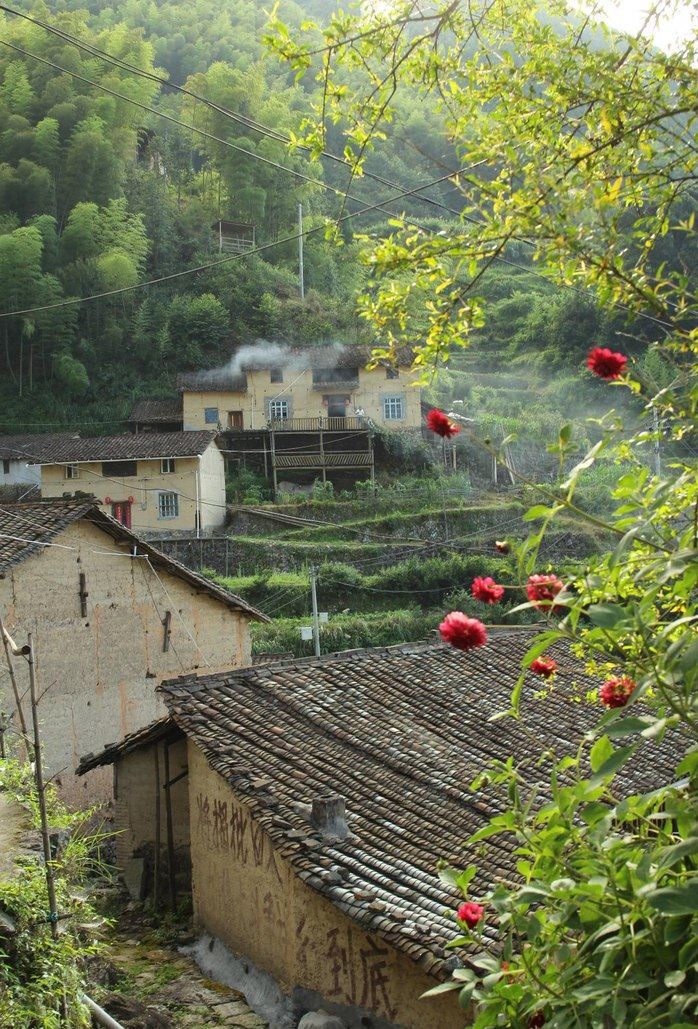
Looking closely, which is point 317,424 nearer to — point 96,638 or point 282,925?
point 96,638

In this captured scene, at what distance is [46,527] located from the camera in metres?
15.6

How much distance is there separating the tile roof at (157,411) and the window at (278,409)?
368 centimetres

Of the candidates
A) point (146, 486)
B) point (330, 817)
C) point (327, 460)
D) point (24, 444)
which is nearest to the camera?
point (330, 817)

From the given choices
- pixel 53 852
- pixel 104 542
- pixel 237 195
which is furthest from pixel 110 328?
pixel 53 852

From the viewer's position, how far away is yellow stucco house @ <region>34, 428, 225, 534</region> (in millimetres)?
33938

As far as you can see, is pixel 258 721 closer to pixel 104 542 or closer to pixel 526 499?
pixel 104 542

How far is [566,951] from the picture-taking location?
2539 millimetres

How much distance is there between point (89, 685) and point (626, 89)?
13991 mm

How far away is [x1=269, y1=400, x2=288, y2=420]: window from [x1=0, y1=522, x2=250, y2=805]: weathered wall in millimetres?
23553

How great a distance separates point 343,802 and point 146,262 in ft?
156

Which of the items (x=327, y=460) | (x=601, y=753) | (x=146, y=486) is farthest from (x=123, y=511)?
(x=601, y=753)

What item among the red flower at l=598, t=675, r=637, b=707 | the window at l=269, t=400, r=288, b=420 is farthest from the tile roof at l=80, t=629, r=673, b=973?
the window at l=269, t=400, r=288, b=420

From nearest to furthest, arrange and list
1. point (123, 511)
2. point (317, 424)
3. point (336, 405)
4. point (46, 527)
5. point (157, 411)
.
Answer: point (46, 527) → point (123, 511) → point (317, 424) → point (336, 405) → point (157, 411)

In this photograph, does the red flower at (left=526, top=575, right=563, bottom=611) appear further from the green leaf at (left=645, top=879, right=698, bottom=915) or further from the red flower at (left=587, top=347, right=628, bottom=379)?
the green leaf at (left=645, top=879, right=698, bottom=915)
